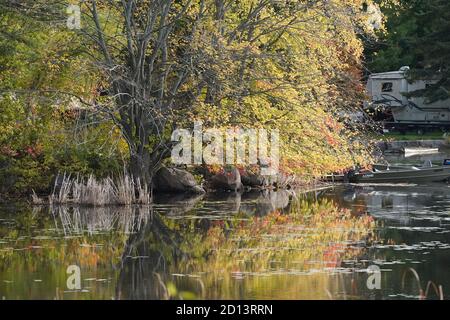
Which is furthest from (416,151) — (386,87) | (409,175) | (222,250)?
(222,250)

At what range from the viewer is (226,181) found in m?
33.6

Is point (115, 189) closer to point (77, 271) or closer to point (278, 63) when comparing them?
point (278, 63)

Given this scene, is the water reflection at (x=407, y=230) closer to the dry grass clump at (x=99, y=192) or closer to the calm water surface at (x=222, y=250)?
the calm water surface at (x=222, y=250)

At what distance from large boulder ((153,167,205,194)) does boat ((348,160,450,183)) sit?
8457 mm

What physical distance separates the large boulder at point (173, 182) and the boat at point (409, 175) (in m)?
8.46

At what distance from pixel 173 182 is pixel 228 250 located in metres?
11.8

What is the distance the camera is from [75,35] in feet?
94.1

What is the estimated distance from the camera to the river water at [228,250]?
53.4 ft

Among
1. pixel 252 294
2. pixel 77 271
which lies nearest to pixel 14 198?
pixel 77 271

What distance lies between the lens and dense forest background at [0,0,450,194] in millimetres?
28094

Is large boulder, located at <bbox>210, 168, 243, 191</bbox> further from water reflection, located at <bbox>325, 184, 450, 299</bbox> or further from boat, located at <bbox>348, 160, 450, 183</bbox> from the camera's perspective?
boat, located at <bbox>348, 160, 450, 183</bbox>

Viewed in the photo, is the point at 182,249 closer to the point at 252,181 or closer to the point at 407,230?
the point at 407,230

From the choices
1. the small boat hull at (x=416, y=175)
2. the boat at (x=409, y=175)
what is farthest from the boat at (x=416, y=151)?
the small boat hull at (x=416, y=175)

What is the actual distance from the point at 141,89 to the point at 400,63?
117 ft
